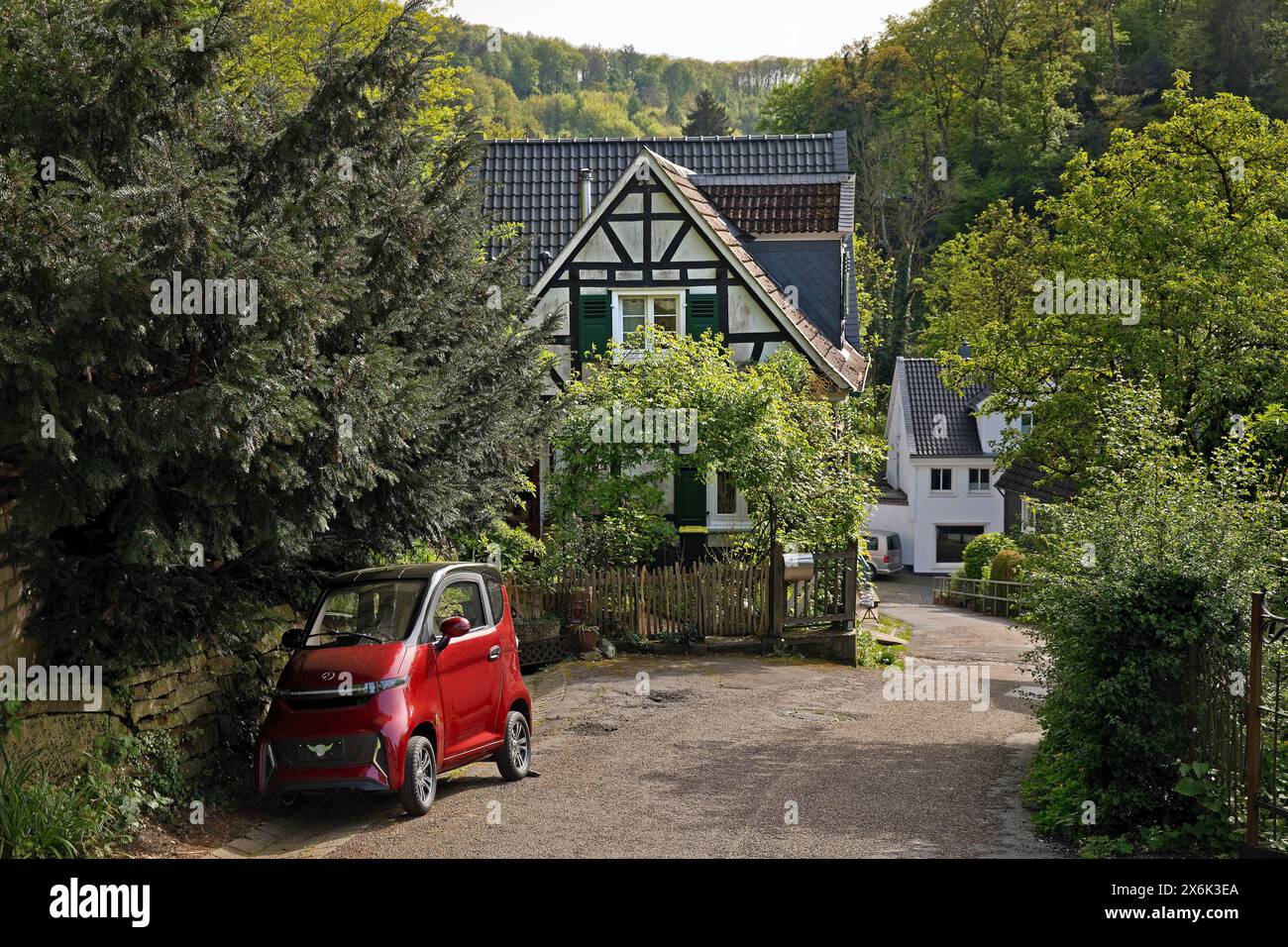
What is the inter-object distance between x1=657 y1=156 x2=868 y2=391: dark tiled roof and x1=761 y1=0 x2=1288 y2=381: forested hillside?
35.2 metres

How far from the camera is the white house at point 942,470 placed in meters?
59.6

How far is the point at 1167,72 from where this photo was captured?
70438 millimetres

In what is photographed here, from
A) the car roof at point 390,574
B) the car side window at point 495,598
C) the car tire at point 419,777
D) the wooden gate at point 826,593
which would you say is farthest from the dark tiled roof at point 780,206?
the car tire at point 419,777

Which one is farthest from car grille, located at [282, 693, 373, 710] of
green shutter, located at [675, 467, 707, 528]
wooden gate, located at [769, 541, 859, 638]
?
green shutter, located at [675, 467, 707, 528]

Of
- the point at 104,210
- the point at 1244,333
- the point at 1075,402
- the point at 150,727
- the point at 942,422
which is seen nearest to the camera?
the point at 104,210

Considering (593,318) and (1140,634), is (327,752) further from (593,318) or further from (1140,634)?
(593,318)

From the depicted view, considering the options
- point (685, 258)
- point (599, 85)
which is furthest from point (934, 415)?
point (599, 85)

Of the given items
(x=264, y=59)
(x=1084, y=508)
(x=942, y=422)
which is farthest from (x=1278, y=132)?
(x=942, y=422)

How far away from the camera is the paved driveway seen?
380 inches

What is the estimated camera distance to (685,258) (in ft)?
93.7

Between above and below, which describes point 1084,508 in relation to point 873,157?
below

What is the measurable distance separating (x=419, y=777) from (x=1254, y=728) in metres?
Result: 5.81

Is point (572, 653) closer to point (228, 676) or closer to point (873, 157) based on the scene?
point (228, 676)

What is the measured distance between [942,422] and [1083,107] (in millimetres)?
24481
